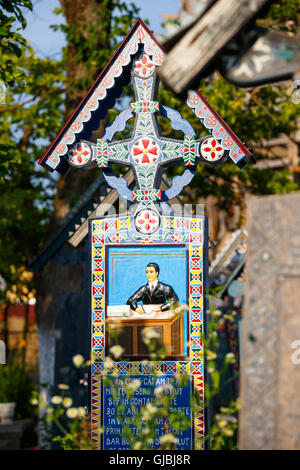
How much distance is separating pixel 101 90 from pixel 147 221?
5.29 feet

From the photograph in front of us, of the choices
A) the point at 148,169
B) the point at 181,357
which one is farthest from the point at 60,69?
the point at 181,357

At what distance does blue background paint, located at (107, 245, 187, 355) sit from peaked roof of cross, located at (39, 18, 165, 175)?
1305 millimetres

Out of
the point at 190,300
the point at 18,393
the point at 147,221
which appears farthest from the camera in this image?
the point at 18,393

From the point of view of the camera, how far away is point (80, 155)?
27.7 feet

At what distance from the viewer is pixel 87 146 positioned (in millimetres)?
8438

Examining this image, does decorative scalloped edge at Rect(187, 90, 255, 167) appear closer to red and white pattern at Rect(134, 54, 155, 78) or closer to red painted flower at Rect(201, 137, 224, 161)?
red painted flower at Rect(201, 137, 224, 161)

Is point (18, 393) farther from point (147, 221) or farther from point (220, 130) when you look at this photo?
point (220, 130)

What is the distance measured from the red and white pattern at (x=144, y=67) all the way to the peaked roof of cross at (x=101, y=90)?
0.30 feet

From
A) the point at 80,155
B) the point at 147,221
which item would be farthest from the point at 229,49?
the point at 80,155

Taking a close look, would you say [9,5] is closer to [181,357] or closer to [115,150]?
[115,150]

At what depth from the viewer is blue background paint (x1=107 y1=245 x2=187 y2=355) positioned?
7984 millimetres

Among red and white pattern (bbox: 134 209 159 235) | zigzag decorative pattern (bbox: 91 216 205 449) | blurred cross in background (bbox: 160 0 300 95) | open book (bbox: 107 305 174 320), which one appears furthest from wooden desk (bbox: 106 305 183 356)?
blurred cross in background (bbox: 160 0 300 95)

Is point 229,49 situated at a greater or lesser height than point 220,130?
lesser

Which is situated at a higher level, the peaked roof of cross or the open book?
the peaked roof of cross
